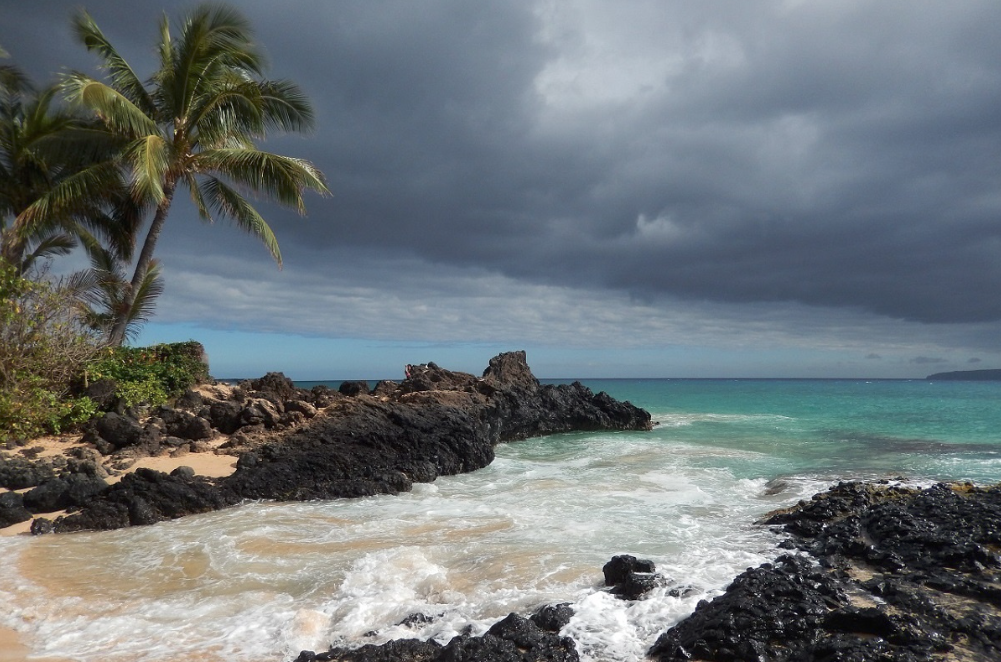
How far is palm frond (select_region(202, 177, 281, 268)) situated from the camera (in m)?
17.1

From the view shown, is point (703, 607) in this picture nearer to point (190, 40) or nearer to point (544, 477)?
point (544, 477)

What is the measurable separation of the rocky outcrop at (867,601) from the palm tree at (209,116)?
15297 mm

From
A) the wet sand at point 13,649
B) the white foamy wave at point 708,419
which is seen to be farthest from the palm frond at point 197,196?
the white foamy wave at point 708,419

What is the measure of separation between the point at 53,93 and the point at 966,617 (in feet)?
80.0

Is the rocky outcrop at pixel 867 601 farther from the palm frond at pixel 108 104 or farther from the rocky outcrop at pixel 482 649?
the palm frond at pixel 108 104

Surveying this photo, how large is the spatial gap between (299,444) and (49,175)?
14.4 metres

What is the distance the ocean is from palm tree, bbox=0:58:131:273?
11365 millimetres

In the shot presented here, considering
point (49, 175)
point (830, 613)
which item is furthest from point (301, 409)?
point (49, 175)

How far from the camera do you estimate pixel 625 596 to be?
5527 mm

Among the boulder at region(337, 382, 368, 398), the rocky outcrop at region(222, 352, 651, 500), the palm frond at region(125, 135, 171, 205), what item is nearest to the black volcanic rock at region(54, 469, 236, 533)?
the rocky outcrop at region(222, 352, 651, 500)

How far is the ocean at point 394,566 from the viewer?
489cm

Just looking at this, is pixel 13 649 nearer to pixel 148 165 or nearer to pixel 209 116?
pixel 148 165

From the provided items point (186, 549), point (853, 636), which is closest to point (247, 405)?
point (186, 549)

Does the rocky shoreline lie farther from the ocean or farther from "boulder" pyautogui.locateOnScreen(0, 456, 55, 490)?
"boulder" pyautogui.locateOnScreen(0, 456, 55, 490)
